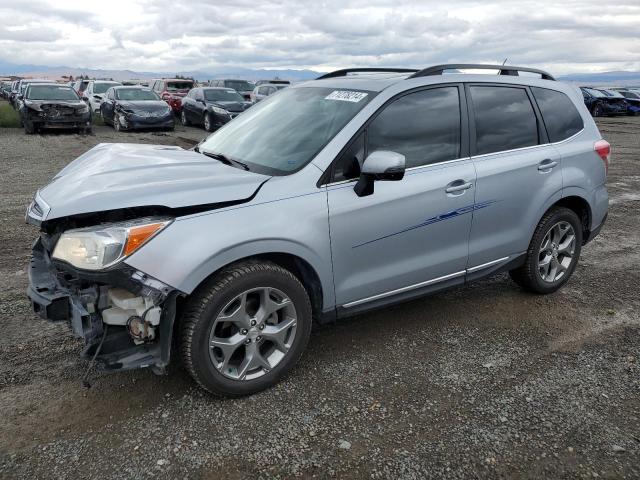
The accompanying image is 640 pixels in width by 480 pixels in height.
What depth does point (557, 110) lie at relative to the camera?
4.54m

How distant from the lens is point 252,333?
3.12 m

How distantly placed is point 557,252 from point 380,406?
2466mm

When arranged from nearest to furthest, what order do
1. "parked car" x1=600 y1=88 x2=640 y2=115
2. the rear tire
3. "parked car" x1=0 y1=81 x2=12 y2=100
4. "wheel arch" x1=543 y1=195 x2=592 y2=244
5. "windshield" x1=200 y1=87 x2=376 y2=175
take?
"windshield" x1=200 y1=87 x2=376 y2=175, "wheel arch" x1=543 y1=195 x2=592 y2=244, the rear tire, "parked car" x1=600 y1=88 x2=640 y2=115, "parked car" x1=0 y1=81 x2=12 y2=100

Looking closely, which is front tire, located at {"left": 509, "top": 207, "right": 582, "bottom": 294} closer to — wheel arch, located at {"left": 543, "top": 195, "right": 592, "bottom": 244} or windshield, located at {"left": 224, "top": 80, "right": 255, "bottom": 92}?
wheel arch, located at {"left": 543, "top": 195, "right": 592, "bottom": 244}

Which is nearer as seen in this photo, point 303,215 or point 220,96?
point 303,215

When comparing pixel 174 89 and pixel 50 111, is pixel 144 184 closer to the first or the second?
pixel 50 111

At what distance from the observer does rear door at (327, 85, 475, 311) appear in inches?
131

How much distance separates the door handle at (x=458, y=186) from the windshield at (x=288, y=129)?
812 mm

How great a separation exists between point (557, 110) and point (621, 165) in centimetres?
906

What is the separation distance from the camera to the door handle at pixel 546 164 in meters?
4.26

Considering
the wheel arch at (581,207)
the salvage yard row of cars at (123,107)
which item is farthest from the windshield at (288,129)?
the salvage yard row of cars at (123,107)

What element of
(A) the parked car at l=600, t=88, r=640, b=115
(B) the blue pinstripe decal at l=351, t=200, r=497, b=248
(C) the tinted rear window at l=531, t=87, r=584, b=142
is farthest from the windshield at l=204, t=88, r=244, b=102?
(A) the parked car at l=600, t=88, r=640, b=115

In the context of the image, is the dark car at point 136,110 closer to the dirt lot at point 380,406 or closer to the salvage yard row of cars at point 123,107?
the salvage yard row of cars at point 123,107

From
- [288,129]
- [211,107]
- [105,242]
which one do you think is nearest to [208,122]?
[211,107]
